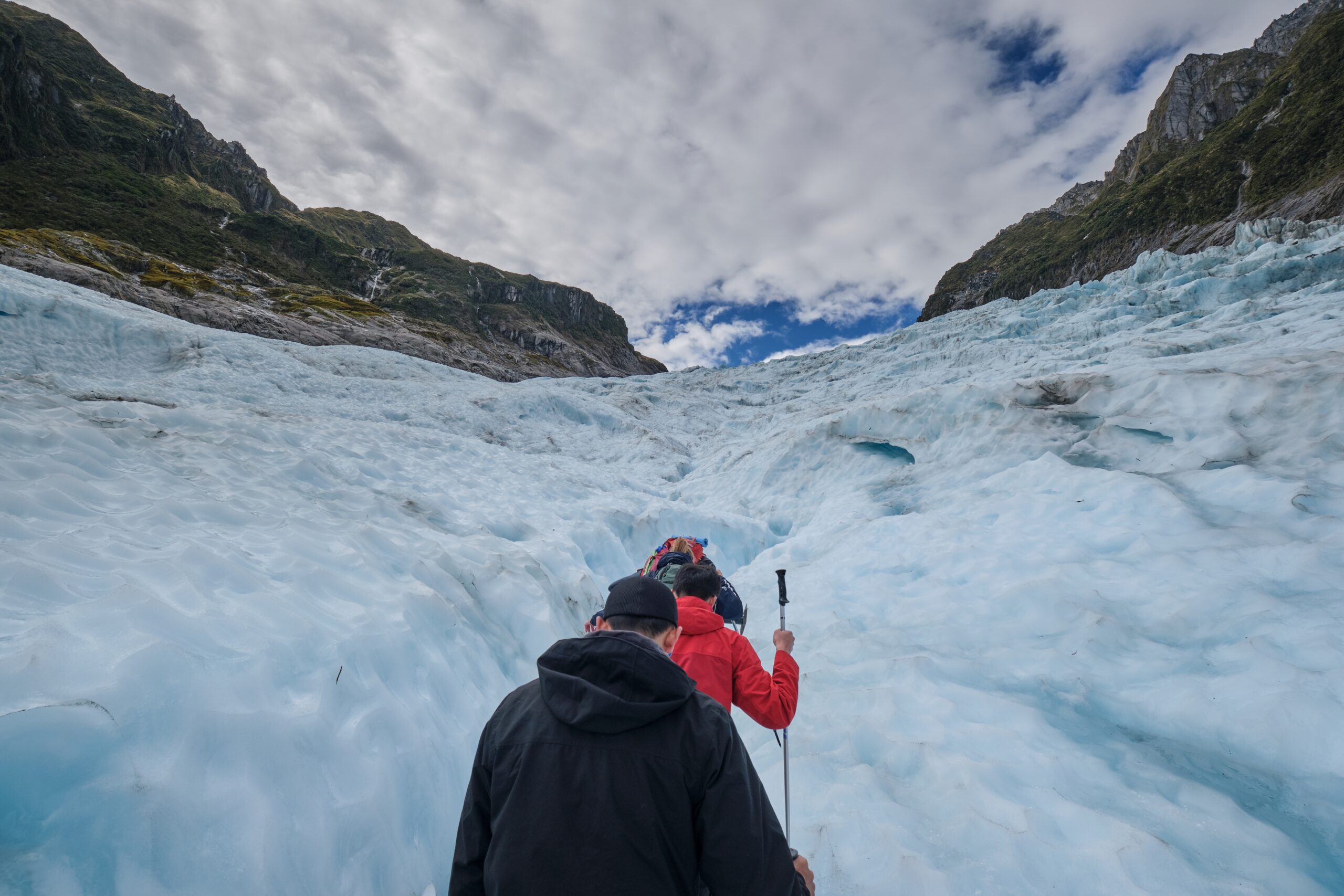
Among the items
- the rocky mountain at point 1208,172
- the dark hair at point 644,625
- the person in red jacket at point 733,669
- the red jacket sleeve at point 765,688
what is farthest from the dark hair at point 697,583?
the rocky mountain at point 1208,172

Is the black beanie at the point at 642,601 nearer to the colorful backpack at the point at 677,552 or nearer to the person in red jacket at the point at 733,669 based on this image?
the person in red jacket at the point at 733,669

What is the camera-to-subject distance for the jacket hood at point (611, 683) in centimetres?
151

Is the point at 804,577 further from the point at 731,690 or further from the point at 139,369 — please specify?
the point at 139,369

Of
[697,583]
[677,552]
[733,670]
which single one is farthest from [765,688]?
[677,552]

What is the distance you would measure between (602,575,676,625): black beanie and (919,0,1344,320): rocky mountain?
4861 centimetres

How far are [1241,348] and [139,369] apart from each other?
28604 millimetres

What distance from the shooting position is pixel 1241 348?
10.3m

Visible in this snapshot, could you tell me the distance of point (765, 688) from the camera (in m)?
2.82

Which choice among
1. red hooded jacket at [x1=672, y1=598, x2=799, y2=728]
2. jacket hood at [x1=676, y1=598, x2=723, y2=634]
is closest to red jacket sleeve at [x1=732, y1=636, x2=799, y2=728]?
red hooded jacket at [x1=672, y1=598, x2=799, y2=728]

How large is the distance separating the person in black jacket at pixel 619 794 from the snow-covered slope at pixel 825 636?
1481 millimetres

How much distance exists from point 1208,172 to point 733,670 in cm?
6841

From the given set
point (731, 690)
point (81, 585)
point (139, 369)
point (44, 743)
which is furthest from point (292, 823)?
point (139, 369)

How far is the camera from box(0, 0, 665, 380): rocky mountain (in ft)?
126

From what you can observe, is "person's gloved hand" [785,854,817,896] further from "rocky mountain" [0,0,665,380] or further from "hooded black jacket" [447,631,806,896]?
"rocky mountain" [0,0,665,380]
